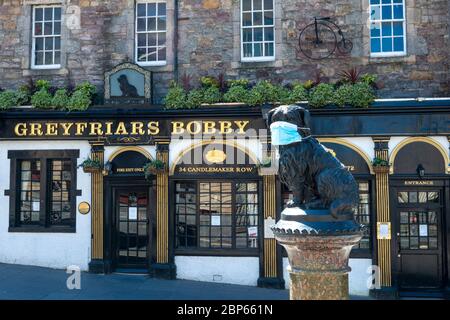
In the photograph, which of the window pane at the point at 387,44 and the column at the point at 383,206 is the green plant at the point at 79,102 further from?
the window pane at the point at 387,44

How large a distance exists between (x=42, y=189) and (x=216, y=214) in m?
4.42

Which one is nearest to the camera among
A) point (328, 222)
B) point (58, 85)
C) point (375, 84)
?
point (328, 222)

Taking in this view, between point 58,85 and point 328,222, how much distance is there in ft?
31.1

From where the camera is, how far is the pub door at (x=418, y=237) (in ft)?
34.0

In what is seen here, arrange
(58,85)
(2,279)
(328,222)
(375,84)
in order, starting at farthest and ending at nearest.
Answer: (58,85), (375,84), (2,279), (328,222)

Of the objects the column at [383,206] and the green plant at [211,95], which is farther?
the green plant at [211,95]

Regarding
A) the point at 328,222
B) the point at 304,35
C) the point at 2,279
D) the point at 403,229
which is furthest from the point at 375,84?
the point at 2,279

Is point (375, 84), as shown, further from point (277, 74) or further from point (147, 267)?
point (147, 267)

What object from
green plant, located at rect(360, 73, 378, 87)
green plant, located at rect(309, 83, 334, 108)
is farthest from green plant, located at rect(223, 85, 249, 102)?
green plant, located at rect(360, 73, 378, 87)

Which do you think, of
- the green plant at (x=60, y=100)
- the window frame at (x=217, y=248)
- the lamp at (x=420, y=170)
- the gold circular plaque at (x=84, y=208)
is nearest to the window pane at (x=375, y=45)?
the lamp at (x=420, y=170)

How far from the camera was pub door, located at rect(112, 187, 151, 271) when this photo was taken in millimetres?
11359

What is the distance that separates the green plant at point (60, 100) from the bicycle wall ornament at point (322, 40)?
19.1 feet

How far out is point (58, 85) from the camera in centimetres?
1189

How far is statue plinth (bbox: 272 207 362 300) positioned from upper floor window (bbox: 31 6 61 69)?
31.9 feet
